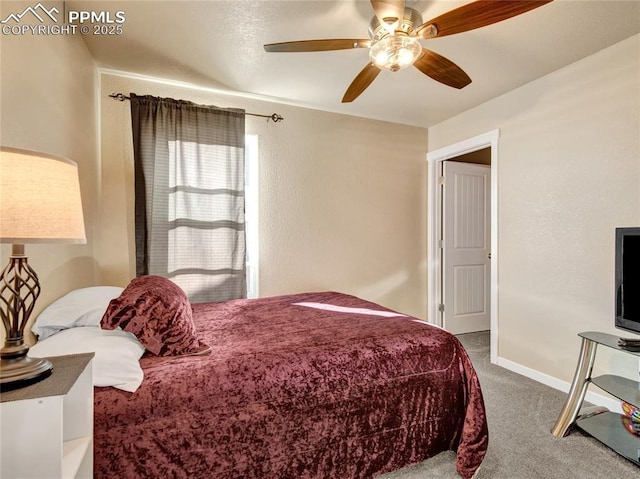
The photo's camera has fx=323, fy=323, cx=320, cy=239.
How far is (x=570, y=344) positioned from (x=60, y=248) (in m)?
3.60

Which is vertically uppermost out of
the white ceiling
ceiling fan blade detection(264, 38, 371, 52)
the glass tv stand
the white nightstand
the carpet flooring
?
the white ceiling

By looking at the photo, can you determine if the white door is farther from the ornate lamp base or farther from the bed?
the ornate lamp base

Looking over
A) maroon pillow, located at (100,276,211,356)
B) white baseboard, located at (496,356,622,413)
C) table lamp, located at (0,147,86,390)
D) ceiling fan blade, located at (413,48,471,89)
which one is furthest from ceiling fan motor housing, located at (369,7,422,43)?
white baseboard, located at (496,356,622,413)

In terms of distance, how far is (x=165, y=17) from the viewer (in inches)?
80.9

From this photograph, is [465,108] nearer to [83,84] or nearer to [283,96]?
[283,96]

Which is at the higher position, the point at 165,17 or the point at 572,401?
the point at 165,17

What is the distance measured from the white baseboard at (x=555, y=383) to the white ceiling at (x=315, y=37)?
8.34 ft

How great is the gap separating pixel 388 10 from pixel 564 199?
2.11 meters

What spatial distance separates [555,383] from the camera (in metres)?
2.64

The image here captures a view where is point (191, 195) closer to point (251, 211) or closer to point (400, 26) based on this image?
point (251, 211)

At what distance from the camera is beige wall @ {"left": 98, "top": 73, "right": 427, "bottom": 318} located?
9.11 ft

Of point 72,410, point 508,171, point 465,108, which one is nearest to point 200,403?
point 72,410

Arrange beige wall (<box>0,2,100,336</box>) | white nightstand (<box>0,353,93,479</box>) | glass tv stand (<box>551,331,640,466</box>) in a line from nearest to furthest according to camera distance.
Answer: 1. white nightstand (<box>0,353,93,479</box>)
2. beige wall (<box>0,2,100,336</box>)
3. glass tv stand (<box>551,331,640,466</box>)

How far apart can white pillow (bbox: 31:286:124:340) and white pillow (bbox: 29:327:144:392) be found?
16 cm
